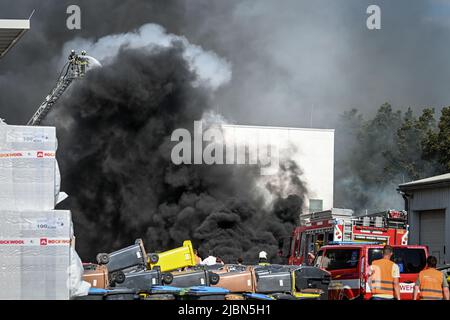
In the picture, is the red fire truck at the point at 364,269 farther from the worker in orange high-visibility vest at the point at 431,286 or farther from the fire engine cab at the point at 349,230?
the fire engine cab at the point at 349,230

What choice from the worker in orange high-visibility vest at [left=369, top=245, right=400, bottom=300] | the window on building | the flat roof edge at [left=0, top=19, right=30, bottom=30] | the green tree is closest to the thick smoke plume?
the window on building

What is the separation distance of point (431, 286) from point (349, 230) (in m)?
10.2

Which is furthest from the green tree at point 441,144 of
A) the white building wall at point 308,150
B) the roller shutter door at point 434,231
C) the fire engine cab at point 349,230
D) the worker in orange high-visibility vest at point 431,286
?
the worker in orange high-visibility vest at point 431,286

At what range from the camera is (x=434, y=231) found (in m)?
30.4

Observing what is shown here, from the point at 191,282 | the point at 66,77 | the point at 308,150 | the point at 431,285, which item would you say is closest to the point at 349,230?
the point at 191,282

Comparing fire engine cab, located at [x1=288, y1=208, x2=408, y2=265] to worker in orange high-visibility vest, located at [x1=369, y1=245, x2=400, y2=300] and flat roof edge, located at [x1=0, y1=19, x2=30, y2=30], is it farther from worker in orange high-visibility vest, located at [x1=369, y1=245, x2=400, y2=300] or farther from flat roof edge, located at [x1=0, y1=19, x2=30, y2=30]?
flat roof edge, located at [x1=0, y1=19, x2=30, y2=30]

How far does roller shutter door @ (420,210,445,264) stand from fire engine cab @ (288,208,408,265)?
724 cm

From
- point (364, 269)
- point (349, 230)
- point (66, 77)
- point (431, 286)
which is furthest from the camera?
point (66, 77)

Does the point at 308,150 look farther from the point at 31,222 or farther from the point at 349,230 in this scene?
the point at 31,222

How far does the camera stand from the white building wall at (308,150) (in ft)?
147

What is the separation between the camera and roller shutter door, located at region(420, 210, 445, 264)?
29656 millimetres

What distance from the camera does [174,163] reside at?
127ft

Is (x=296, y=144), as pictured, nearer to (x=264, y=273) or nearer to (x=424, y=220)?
(x=424, y=220)
